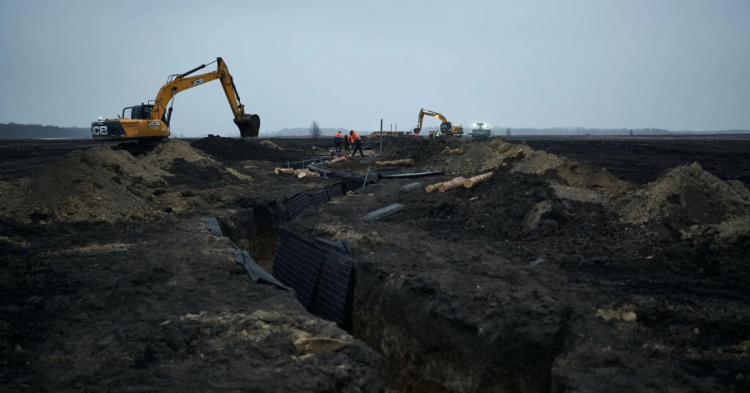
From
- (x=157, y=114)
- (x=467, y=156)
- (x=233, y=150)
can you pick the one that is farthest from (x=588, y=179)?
(x=233, y=150)

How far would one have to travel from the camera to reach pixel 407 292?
5.50 meters

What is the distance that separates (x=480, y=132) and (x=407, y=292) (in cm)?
3677

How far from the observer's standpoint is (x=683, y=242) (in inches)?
249

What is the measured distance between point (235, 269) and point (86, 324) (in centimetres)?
187

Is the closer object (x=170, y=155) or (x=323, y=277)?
(x=323, y=277)

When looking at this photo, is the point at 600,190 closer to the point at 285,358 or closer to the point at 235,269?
the point at 235,269

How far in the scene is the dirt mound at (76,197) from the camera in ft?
27.0

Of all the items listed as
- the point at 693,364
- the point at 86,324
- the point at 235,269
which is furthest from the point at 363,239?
the point at 693,364

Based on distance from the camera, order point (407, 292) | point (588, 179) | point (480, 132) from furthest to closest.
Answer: point (480, 132) → point (588, 179) → point (407, 292)

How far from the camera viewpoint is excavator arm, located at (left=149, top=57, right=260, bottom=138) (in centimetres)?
1819

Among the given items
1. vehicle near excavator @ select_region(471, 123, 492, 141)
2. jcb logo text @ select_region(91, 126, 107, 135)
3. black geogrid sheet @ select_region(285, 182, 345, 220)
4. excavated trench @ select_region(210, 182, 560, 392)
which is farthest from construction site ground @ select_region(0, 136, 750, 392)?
vehicle near excavator @ select_region(471, 123, 492, 141)

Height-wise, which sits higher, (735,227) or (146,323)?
(735,227)

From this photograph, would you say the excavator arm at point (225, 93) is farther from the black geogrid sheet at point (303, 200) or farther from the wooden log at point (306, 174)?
the black geogrid sheet at point (303, 200)

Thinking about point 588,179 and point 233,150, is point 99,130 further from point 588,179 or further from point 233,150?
point 588,179
